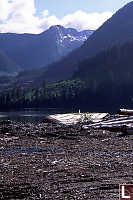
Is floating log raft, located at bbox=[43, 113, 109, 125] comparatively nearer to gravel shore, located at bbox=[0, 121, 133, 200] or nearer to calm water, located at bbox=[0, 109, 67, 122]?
calm water, located at bbox=[0, 109, 67, 122]

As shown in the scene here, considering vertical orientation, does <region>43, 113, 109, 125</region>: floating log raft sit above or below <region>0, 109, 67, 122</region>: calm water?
below

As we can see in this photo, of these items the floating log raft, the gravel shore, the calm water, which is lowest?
the gravel shore

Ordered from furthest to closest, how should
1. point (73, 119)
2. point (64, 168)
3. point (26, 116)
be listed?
1. point (26, 116)
2. point (73, 119)
3. point (64, 168)

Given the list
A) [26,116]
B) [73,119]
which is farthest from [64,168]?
[26,116]

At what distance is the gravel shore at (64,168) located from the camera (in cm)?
1057

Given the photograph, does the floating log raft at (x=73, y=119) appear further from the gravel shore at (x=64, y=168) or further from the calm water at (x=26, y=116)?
the gravel shore at (x=64, y=168)

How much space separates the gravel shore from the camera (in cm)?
1057

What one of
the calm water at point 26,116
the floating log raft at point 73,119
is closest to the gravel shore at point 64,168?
the floating log raft at point 73,119

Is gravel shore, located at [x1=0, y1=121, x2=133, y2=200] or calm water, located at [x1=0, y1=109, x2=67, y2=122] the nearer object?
gravel shore, located at [x1=0, y1=121, x2=133, y2=200]

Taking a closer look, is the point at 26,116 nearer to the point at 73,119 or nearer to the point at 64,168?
the point at 73,119

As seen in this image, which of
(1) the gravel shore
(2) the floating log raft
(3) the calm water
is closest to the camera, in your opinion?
(1) the gravel shore

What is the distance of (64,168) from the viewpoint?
14.7 m

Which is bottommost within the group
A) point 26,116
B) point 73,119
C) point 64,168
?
point 64,168

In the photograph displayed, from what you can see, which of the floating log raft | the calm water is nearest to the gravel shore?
the floating log raft
